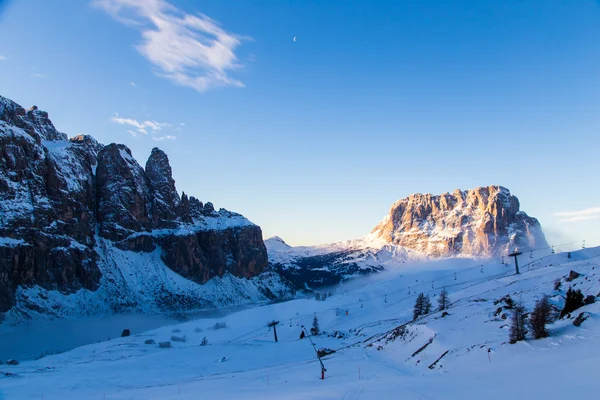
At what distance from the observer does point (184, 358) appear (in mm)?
54500

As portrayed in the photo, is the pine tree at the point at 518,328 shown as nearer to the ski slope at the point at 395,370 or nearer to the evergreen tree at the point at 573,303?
the ski slope at the point at 395,370

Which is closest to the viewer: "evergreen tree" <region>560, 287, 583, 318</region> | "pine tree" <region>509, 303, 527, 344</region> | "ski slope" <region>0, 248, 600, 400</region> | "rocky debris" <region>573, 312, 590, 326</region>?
"ski slope" <region>0, 248, 600, 400</region>

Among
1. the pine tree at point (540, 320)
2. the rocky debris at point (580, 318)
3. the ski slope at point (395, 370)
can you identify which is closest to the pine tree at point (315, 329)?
the ski slope at point (395, 370)

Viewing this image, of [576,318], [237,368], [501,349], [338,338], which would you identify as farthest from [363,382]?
[338,338]

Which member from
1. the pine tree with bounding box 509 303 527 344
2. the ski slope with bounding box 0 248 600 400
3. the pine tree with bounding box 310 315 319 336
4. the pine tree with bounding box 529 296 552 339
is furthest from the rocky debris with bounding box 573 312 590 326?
the pine tree with bounding box 310 315 319 336

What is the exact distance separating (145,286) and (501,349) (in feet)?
628

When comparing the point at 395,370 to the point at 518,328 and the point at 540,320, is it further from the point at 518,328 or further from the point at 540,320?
the point at 540,320

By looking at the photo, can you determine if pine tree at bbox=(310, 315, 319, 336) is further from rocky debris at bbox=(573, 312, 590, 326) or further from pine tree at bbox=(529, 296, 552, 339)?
rocky debris at bbox=(573, 312, 590, 326)

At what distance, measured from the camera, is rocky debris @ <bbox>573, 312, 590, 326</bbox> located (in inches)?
1106

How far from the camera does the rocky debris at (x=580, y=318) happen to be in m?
28.1

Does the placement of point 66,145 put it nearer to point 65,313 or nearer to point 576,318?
point 65,313

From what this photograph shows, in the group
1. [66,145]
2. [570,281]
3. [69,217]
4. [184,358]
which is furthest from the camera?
[66,145]

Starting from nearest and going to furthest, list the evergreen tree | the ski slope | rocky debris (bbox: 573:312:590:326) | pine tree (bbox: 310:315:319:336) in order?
the ski slope
rocky debris (bbox: 573:312:590:326)
the evergreen tree
pine tree (bbox: 310:315:319:336)

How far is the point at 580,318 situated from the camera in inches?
1115
